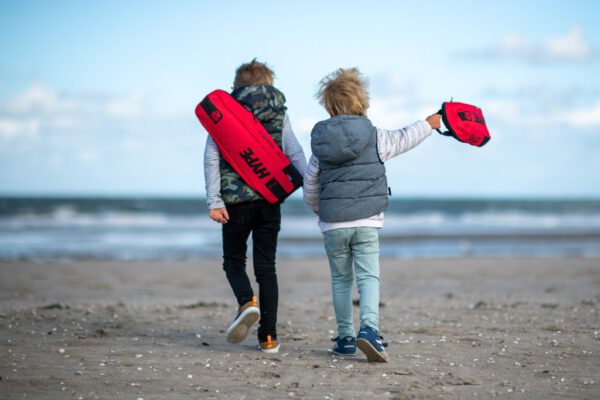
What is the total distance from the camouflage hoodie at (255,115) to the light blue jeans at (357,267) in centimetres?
61

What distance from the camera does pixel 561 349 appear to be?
15.2 feet

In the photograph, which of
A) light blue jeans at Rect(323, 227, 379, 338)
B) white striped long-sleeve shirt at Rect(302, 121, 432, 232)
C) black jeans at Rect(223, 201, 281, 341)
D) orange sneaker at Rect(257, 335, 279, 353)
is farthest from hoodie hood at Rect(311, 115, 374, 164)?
orange sneaker at Rect(257, 335, 279, 353)

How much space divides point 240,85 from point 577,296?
217 inches

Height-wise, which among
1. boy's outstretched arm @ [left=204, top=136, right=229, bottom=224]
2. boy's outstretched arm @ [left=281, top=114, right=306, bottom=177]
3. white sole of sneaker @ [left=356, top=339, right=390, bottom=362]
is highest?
boy's outstretched arm @ [left=281, top=114, right=306, bottom=177]

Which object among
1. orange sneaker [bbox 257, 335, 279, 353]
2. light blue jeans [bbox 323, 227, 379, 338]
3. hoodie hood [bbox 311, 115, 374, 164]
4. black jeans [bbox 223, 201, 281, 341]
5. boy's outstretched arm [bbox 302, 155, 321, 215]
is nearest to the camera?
hoodie hood [bbox 311, 115, 374, 164]

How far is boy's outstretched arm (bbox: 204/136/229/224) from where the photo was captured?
4.38 metres

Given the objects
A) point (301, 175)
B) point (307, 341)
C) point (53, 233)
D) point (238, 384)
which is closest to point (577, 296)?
point (307, 341)

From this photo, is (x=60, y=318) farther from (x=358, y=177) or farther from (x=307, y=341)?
(x=358, y=177)

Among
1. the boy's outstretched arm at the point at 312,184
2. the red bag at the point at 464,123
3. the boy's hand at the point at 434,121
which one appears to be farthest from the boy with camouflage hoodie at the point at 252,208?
the red bag at the point at 464,123

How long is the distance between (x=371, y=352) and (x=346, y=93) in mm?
1604

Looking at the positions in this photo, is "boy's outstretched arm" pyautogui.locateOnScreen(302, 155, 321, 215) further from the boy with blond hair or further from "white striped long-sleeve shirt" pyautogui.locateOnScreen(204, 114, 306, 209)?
"white striped long-sleeve shirt" pyautogui.locateOnScreen(204, 114, 306, 209)

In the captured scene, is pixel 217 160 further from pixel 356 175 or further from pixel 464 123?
pixel 464 123

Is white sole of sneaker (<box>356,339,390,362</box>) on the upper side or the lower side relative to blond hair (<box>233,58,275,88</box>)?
lower

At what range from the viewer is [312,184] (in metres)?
4.39
